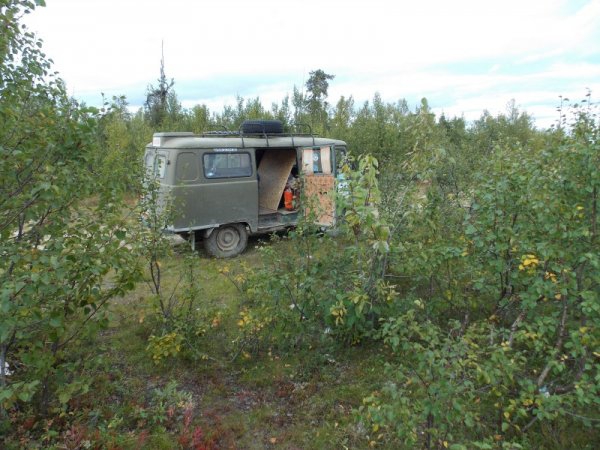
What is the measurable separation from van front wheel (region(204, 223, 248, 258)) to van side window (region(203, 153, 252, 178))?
3.64 ft

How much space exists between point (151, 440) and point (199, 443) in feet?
1.38

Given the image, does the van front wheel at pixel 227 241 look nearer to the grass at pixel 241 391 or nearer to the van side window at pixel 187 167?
the van side window at pixel 187 167

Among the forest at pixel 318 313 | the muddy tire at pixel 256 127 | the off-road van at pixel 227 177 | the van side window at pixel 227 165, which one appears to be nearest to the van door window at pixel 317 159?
the off-road van at pixel 227 177

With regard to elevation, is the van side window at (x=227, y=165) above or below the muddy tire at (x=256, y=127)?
below

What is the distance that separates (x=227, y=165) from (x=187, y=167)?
0.92 metres

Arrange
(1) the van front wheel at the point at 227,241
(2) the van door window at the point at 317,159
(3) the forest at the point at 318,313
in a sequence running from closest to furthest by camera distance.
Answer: (3) the forest at the point at 318,313
(1) the van front wheel at the point at 227,241
(2) the van door window at the point at 317,159

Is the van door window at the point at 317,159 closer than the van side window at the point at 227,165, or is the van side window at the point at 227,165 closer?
the van side window at the point at 227,165

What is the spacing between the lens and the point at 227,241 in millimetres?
8961

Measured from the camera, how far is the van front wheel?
8.69m

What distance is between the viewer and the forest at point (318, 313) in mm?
2664

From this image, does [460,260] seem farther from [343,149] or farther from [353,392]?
[343,149]

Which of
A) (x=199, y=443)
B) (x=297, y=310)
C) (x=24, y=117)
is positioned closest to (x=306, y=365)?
(x=297, y=310)

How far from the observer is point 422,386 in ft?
8.56

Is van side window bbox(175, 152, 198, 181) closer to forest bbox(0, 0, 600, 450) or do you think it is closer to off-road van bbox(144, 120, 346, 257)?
off-road van bbox(144, 120, 346, 257)
